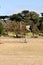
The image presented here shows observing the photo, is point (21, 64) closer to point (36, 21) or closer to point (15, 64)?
point (15, 64)

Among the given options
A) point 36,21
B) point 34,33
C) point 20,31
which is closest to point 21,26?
point 20,31

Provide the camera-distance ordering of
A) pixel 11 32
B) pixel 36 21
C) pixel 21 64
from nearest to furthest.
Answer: pixel 21 64 → pixel 11 32 → pixel 36 21

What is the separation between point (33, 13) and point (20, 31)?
3303cm

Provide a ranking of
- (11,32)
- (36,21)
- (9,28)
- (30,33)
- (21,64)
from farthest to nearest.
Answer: (36,21) → (30,33) → (11,32) → (9,28) → (21,64)

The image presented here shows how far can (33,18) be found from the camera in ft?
291

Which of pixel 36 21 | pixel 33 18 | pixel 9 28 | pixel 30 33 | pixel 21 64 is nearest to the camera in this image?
pixel 21 64

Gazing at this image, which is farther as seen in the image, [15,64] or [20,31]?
[20,31]

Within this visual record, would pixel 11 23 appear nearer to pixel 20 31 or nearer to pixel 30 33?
pixel 20 31

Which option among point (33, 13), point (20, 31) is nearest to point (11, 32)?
point (20, 31)

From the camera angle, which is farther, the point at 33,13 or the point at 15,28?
the point at 33,13

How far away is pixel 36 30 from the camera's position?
206 ft

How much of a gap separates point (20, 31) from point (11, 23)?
9.59 feet

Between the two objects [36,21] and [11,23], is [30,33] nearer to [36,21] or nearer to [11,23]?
Result: [11,23]

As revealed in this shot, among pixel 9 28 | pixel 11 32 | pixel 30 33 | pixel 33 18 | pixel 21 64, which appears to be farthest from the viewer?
pixel 33 18
